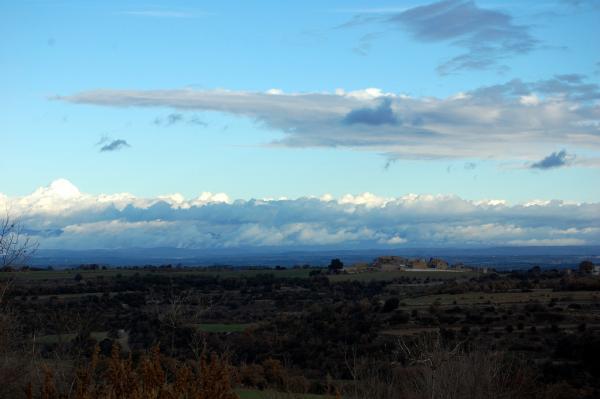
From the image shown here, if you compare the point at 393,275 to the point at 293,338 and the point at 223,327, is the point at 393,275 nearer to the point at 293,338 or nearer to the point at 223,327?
the point at 223,327

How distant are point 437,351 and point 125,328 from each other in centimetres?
3063

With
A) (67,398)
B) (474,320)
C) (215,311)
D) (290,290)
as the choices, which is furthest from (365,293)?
(67,398)

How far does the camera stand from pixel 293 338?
159ft

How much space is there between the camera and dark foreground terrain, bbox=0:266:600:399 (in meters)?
12.5

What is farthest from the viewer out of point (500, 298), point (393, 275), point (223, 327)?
point (393, 275)

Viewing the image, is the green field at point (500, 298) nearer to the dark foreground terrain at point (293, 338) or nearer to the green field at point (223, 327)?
the dark foreground terrain at point (293, 338)

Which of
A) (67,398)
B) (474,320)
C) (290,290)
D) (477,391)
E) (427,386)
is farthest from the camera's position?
(290,290)

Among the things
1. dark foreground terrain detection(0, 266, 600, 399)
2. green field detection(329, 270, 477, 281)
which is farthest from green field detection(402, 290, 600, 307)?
green field detection(329, 270, 477, 281)

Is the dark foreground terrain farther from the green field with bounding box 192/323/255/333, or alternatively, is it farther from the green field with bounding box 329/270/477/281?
the green field with bounding box 329/270/477/281

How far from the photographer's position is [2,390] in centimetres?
1689

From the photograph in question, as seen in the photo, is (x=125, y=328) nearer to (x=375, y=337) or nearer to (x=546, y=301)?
(x=375, y=337)

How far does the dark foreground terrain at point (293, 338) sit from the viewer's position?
12.5 meters

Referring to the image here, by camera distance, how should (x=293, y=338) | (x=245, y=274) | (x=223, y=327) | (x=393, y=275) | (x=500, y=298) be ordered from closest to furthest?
(x=293, y=338) < (x=223, y=327) < (x=500, y=298) < (x=245, y=274) < (x=393, y=275)

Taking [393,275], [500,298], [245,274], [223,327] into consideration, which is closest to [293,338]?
[223,327]
